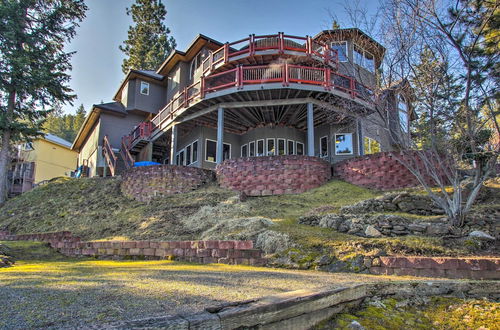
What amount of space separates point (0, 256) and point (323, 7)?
11.2 meters

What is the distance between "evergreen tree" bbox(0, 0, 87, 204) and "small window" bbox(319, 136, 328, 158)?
16.0 m

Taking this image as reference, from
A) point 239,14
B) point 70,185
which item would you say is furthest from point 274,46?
point 70,185

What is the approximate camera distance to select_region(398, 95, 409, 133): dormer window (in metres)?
9.01

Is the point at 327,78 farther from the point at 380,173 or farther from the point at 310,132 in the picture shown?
the point at 380,173

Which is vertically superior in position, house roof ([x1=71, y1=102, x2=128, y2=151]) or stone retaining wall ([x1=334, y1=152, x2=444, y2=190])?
house roof ([x1=71, y1=102, x2=128, y2=151])

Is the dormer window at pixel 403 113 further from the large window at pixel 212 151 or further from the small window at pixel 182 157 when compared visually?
the small window at pixel 182 157

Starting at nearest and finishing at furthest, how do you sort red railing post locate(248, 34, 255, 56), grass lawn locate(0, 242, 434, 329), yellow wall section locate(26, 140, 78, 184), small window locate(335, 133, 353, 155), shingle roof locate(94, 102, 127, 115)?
grass lawn locate(0, 242, 434, 329) → red railing post locate(248, 34, 255, 56) → small window locate(335, 133, 353, 155) → shingle roof locate(94, 102, 127, 115) → yellow wall section locate(26, 140, 78, 184)

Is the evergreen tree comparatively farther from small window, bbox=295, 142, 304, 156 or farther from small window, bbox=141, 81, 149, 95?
small window, bbox=295, 142, 304, 156

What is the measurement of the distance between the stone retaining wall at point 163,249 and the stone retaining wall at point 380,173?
7149 millimetres

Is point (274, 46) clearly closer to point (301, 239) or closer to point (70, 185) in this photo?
point (301, 239)

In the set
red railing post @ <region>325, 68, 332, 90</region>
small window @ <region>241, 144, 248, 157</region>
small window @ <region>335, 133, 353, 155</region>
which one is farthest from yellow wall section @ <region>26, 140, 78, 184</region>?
red railing post @ <region>325, 68, 332, 90</region>

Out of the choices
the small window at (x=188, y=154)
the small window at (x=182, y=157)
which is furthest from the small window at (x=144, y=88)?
the small window at (x=188, y=154)

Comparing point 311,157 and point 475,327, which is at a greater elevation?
point 311,157

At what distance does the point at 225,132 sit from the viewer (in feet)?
64.8
